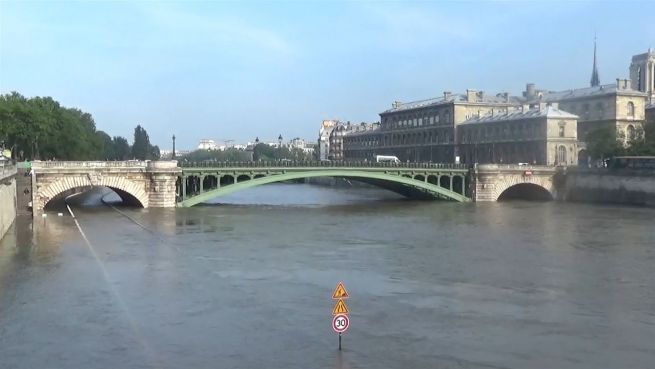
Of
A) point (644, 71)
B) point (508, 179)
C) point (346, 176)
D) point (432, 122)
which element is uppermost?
point (644, 71)

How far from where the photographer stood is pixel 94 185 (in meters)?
52.2

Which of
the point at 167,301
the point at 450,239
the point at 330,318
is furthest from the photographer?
the point at 450,239

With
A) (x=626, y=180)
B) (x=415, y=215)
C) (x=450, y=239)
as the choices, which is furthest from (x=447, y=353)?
(x=626, y=180)

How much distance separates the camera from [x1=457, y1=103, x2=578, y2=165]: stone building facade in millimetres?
84812

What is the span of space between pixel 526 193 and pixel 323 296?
183 ft

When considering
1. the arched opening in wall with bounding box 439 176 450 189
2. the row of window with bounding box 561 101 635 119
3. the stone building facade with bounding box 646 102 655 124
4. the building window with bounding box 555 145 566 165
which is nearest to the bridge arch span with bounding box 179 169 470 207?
the arched opening in wall with bounding box 439 176 450 189

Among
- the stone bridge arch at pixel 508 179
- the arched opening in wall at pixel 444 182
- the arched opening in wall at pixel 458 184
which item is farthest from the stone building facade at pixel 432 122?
the arched opening in wall at pixel 458 184

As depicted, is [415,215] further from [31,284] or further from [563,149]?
[563,149]

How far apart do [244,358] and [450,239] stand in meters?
23.1

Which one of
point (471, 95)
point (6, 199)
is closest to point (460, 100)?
point (471, 95)

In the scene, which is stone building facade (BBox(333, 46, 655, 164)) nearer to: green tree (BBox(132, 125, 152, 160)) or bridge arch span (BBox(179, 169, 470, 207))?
bridge arch span (BBox(179, 169, 470, 207))

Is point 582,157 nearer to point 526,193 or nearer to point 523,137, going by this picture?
point 523,137

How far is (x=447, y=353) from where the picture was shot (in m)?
16.6

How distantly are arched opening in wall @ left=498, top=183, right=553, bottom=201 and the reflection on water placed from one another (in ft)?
94.6
